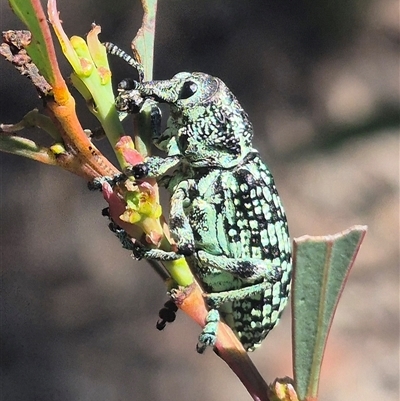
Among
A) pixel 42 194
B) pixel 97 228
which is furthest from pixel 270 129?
pixel 42 194

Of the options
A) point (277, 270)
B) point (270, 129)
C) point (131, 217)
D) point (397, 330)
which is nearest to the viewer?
point (131, 217)

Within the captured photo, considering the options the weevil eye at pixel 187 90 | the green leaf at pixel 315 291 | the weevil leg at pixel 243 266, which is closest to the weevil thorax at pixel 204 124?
the weevil eye at pixel 187 90

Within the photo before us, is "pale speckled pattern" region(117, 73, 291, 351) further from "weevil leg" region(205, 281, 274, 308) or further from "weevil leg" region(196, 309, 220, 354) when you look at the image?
"weevil leg" region(196, 309, 220, 354)

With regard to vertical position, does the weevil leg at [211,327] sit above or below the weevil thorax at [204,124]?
below

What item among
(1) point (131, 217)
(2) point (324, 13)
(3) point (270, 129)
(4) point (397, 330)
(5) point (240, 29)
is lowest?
(1) point (131, 217)

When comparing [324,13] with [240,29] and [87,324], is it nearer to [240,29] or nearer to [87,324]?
[240,29]

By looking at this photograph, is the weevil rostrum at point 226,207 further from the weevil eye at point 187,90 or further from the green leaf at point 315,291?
→ the green leaf at point 315,291
